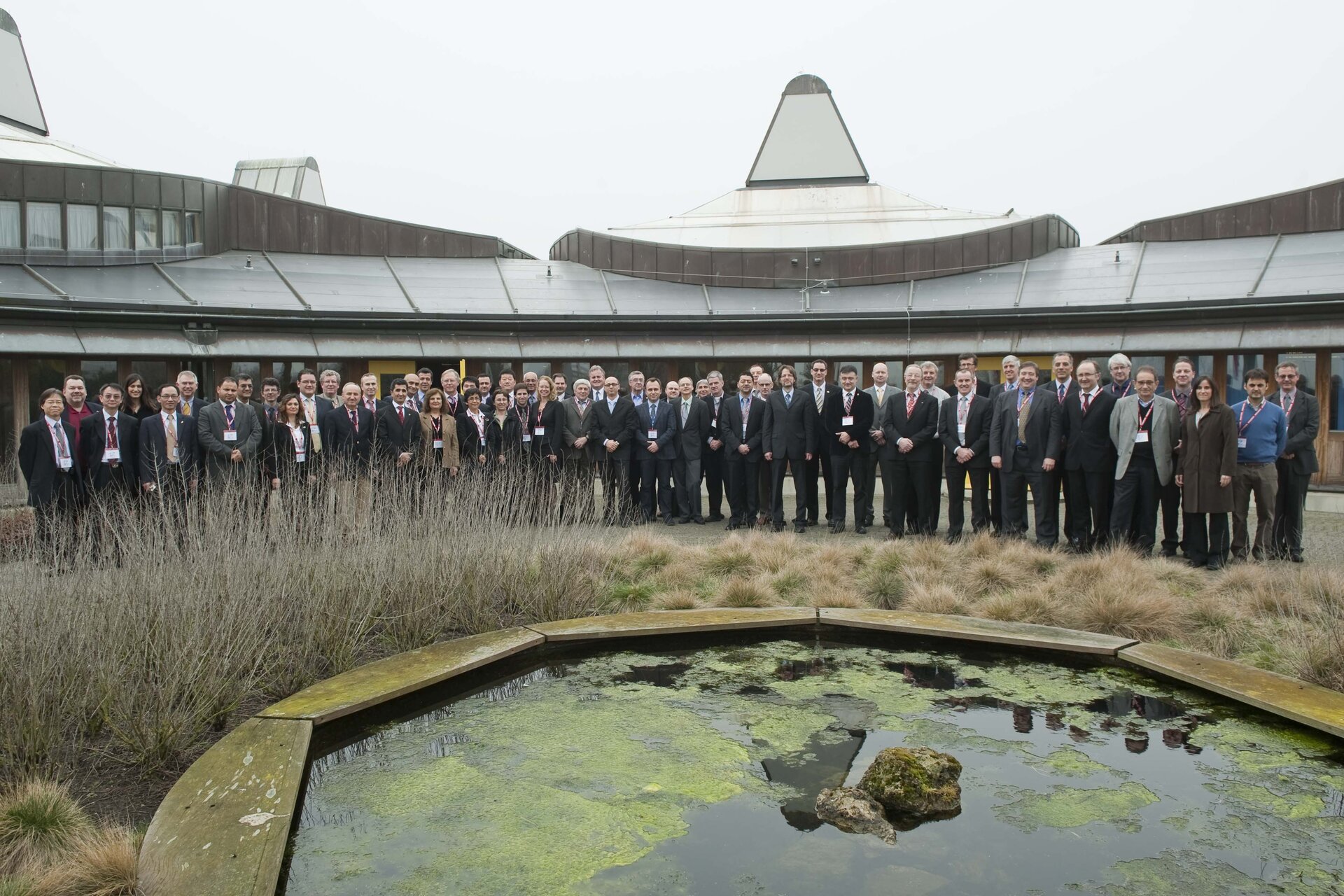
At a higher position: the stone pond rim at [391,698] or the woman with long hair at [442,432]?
the woman with long hair at [442,432]

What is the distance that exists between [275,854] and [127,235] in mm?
20860

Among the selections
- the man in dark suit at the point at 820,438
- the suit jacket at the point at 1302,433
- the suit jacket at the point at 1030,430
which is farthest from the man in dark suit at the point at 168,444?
the suit jacket at the point at 1302,433

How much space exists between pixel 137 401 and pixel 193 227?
1289 cm

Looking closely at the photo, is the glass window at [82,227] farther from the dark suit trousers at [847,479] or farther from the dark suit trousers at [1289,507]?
the dark suit trousers at [1289,507]

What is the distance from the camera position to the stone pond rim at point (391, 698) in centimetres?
368

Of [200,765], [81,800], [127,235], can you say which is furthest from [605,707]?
[127,235]

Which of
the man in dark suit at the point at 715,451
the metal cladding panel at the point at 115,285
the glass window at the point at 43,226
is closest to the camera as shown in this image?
the man in dark suit at the point at 715,451

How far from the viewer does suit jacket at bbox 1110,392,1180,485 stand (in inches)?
399

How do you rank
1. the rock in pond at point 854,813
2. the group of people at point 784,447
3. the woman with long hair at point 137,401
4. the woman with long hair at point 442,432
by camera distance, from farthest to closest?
1. the woman with long hair at point 442,432
2. the woman with long hair at point 137,401
3. the group of people at point 784,447
4. the rock in pond at point 854,813

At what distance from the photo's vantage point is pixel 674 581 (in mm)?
8812

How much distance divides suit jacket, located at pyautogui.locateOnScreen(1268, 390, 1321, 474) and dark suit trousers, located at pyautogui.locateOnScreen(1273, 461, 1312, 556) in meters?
0.07

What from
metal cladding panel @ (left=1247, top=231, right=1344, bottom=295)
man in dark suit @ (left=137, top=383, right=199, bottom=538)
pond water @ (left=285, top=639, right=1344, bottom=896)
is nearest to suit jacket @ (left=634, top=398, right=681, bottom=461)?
man in dark suit @ (left=137, top=383, right=199, bottom=538)

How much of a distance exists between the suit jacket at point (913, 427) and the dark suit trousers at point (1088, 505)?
4.89ft

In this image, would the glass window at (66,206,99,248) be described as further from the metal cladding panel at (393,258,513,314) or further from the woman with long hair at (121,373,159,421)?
the woman with long hair at (121,373,159,421)
